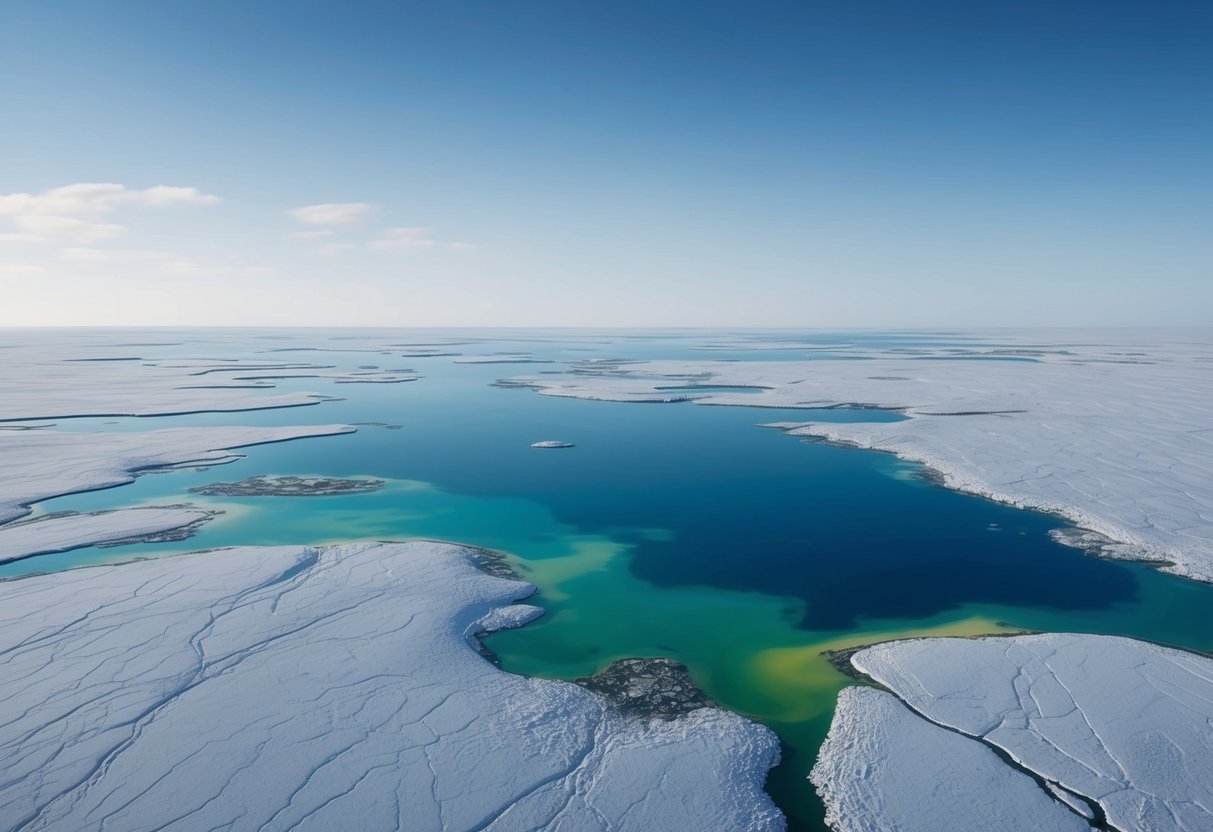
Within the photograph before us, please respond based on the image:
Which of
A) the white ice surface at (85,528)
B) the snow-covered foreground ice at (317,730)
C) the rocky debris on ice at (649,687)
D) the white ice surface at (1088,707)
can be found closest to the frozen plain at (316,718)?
the snow-covered foreground ice at (317,730)

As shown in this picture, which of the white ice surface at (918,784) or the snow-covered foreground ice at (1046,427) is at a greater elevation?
the snow-covered foreground ice at (1046,427)

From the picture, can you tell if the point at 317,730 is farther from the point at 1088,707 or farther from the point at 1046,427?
the point at 1046,427

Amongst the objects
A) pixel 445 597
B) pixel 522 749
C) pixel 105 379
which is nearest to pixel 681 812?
pixel 522 749

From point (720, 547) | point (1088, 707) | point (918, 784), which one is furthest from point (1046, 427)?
point (918, 784)

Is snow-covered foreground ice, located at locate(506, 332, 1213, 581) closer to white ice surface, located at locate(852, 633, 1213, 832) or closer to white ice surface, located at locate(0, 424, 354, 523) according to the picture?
white ice surface, located at locate(852, 633, 1213, 832)

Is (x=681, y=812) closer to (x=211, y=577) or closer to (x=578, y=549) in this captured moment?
(x=578, y=549)

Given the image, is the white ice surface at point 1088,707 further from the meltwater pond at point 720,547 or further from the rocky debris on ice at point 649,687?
the rocky debris on ice at point 649,687
